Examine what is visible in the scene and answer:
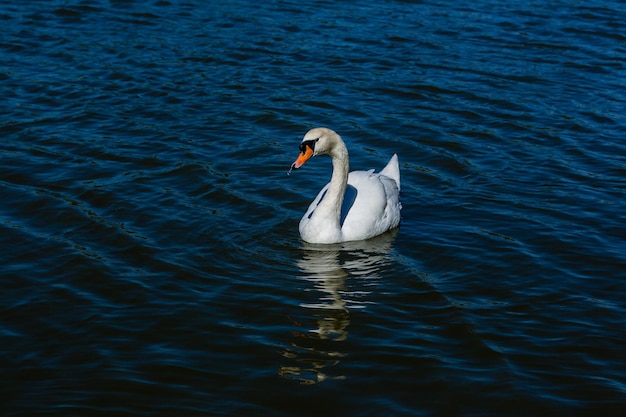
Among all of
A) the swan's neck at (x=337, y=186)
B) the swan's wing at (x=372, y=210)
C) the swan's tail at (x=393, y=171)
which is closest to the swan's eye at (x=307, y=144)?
the swan's neck at (x=337, y=186)

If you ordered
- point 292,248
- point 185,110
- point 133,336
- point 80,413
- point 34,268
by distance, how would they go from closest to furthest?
1. point 80,413
2. point 133,336
3. point 34,268
4. point 292,248
5. point 185,110

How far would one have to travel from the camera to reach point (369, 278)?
12.0 m

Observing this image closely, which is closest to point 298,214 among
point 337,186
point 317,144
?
point 337,186

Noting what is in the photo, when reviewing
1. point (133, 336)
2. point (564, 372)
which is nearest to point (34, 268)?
point (133, 336)

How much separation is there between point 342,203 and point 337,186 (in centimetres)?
46

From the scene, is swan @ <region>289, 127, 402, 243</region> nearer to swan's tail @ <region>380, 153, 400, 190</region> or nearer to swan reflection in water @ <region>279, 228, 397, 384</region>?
swan reflection in water @ <region>279, 228, 397, 384</region>

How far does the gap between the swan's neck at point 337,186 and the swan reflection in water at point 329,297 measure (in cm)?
48

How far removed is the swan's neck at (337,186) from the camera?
1308cm

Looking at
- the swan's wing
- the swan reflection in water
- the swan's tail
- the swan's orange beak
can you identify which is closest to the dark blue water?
the swan reflection in water

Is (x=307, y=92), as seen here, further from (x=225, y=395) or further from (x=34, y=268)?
(x=225, y=395)

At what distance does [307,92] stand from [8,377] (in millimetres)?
10597

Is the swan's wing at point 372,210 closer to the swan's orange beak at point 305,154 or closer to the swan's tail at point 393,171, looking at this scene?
the swan's tail at point 393,171

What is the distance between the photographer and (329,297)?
1147 cm

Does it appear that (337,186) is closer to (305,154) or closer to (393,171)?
(305,154)
